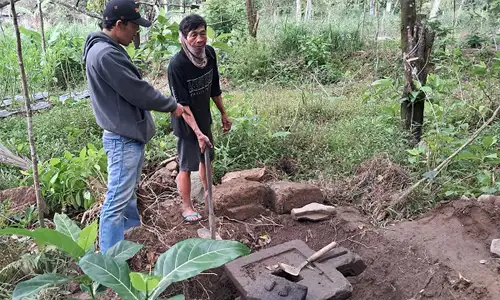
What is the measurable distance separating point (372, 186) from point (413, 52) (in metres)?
1.41

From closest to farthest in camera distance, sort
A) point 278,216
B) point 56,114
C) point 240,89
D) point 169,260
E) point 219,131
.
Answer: point 169,260, point 278,216, point 219,131, point 56,114, point 240,89

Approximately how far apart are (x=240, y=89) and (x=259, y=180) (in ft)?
13.7

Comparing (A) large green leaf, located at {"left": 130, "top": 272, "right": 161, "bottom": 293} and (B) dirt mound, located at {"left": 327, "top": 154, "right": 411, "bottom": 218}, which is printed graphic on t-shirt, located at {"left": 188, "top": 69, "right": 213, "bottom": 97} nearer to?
(B) dirt mound, located at {"left": 327, "top": 154, "right": 411, "bottom": 218}

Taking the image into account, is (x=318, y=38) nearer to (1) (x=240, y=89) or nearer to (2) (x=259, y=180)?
(1) (x=240, y=89)

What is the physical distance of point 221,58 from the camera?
29.7 feet

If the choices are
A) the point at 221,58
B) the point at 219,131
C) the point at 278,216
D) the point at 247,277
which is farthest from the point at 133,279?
the point at 221,58

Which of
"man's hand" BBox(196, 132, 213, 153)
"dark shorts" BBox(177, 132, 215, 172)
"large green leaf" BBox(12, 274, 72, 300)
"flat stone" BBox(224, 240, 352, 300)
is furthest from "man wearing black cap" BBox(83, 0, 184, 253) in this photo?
"large green leaf" BBox(12, 274, 72, 300)

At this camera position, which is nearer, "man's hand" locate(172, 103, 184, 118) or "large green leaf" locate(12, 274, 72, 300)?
"large green leaf" locate(12, 274, 72, 300)

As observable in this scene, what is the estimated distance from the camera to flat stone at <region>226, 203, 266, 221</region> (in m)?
3.35

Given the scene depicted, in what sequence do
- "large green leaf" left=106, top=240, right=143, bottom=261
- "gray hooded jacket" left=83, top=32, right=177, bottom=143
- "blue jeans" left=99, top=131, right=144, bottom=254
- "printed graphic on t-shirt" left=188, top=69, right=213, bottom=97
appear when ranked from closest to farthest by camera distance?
"large green leaf" left=106, top=240, right=143, bottom=261 → "gray hooded jacket" left=83, top=32, right=177, bottom=143 → "blue jeans" left=99, top=131, right=144, bottom=254 → "printed graphic on t-shirt" left=188, top=69, right=213, bottom=97

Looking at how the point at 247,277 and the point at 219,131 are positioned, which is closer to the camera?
the point at 247,277

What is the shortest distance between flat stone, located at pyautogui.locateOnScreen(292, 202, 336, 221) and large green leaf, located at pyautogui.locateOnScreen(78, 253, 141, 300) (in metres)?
1.96

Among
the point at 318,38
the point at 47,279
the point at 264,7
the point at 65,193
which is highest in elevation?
the point at 264,7

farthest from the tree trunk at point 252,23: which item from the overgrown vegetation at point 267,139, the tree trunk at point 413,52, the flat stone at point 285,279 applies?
the flat stone at point 285,279
